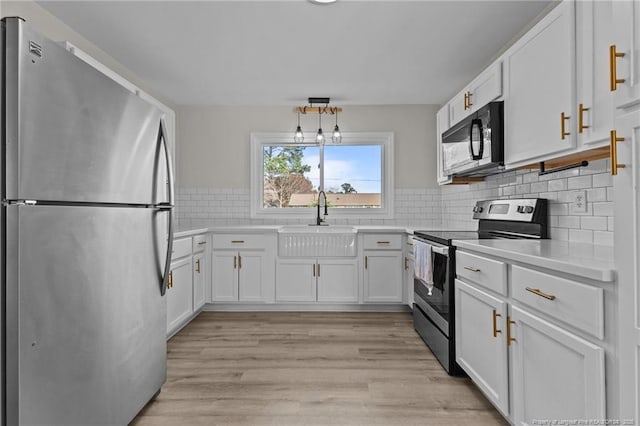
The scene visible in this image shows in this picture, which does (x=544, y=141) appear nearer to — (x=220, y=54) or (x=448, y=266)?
(x=448, y=266)

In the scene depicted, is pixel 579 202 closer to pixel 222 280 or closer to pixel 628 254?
pixel 628 254

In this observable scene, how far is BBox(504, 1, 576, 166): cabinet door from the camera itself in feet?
5.73

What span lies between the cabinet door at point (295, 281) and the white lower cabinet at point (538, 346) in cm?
199

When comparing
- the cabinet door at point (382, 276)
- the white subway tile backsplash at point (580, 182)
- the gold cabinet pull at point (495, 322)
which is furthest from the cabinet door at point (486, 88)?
the cabinet door at point (382, 276)

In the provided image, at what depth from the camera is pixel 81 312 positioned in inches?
57.9

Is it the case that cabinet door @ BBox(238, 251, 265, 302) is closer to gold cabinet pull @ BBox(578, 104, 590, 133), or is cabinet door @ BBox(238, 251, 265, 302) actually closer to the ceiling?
the ceiling

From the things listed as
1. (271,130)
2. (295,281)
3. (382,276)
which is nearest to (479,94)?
(382,276)

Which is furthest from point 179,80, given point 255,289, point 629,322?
point 629,322

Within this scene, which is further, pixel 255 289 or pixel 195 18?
pixel 255 289

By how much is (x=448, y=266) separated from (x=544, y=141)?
0.90 metres

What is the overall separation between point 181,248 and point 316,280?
1.38 meters

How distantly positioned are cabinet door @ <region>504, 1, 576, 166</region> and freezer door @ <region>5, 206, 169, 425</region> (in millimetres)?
2000

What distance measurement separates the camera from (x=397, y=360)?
269cm

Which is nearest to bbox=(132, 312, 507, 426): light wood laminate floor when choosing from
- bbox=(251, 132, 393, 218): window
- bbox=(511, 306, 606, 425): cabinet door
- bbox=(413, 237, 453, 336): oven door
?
bbox=(413, 237, 453, 336): oven door
